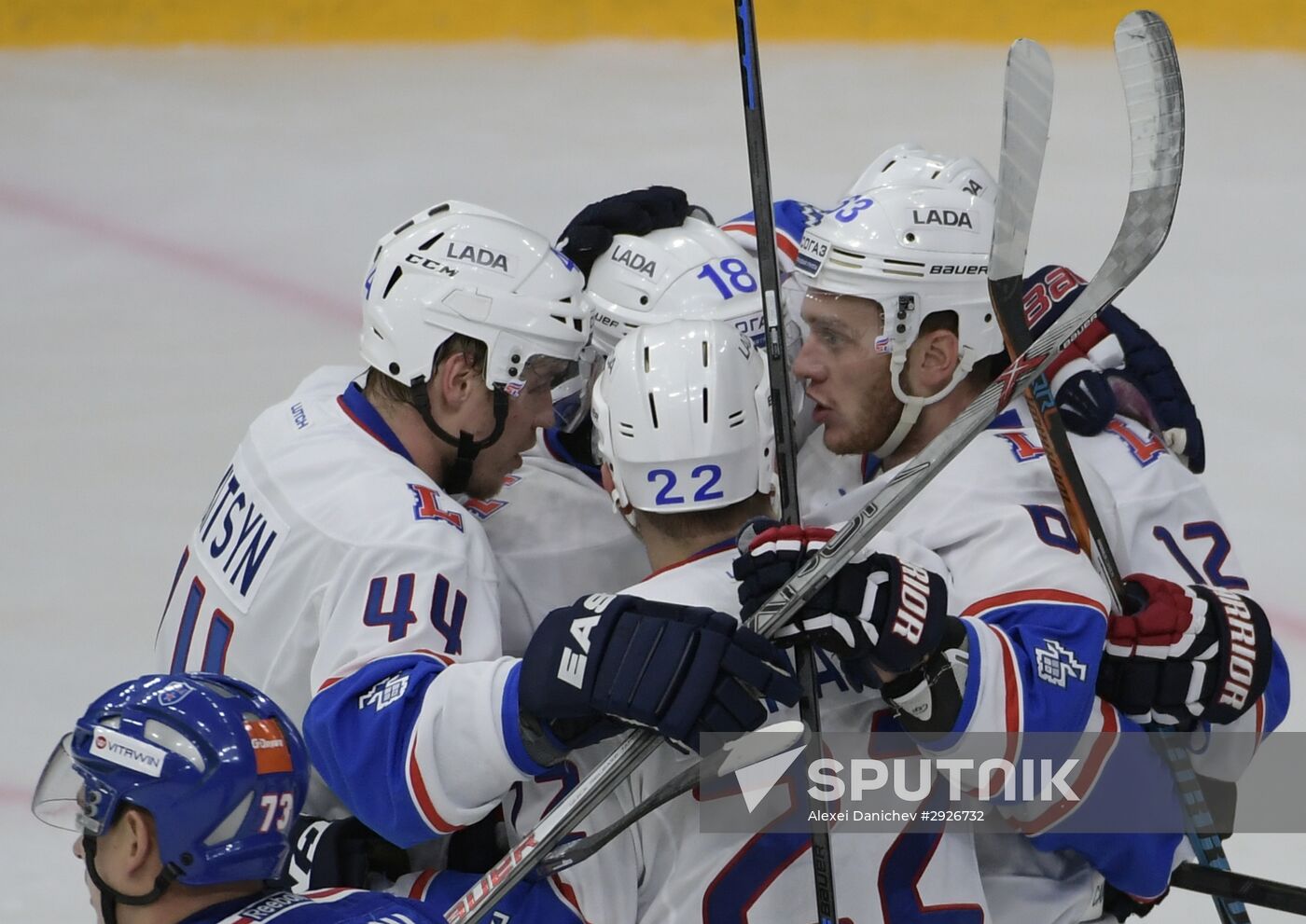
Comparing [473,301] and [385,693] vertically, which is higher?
[473,301]

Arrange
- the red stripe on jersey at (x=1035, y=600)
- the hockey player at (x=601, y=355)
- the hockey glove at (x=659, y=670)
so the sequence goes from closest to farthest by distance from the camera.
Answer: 1. the hockey glove at (x=659, y=670)
2. the red stripe on jersey at (x=1035, y=600)
3. the hockey player at (x=601, y=355)

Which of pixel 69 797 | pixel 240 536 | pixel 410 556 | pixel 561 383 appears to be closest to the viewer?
pixel 69 797

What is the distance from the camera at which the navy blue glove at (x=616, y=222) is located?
11.3ft

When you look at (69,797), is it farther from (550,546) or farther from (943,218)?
(943,218)

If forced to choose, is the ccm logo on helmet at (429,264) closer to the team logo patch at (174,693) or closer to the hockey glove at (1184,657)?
the team logo patch at (174,693)

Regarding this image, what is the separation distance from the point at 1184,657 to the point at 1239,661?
10 cm

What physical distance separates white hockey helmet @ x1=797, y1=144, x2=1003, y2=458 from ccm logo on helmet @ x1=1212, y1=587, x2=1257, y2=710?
0.62 m

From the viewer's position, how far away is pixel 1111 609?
9.59 ft

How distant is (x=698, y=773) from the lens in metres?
2.62

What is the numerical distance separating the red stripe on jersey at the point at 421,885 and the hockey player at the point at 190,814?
0.68 metres

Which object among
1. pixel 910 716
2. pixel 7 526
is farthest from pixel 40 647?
pixel 910 716

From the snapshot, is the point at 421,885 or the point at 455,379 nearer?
the point at 421,885

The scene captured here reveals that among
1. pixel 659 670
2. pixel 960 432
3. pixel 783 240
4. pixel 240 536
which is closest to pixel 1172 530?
pixel 960 432

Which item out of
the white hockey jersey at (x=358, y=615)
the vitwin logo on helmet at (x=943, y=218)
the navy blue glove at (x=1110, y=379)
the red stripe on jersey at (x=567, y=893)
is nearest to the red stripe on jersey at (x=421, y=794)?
the white hockey jersey at (x=358, y=615)
